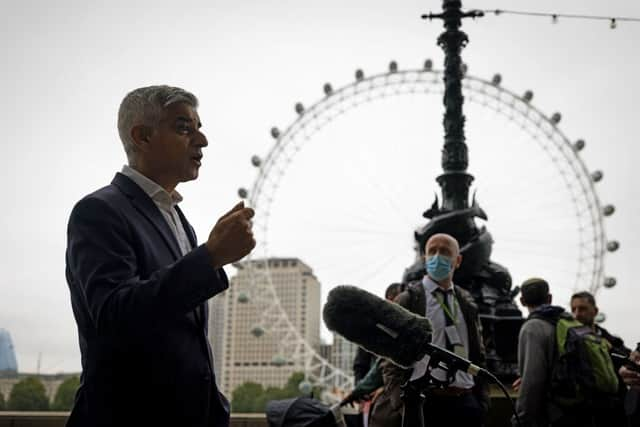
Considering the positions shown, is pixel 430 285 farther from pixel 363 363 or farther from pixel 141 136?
pixel 141 136

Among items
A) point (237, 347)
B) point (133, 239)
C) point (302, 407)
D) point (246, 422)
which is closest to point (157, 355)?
point (133, 239)

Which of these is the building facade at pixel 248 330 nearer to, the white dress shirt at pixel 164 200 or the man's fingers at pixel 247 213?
the white dress shirt at pixel 164 200

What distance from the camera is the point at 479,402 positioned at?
4.00 m

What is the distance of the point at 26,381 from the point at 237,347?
2969 cm

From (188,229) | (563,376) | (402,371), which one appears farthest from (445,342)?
(188,229)

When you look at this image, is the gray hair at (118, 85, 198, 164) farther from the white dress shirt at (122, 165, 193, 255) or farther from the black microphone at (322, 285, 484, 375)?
the black microphone at (322, 285, 484, 375)

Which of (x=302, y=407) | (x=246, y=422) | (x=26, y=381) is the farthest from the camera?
(x=26, y=381)

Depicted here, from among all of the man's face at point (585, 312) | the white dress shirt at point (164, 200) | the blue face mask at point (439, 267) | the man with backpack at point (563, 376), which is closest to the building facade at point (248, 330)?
the man's face at point (585, 312)

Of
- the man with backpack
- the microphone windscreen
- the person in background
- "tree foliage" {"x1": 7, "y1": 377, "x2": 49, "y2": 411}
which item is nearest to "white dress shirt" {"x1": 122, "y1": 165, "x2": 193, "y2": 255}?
the microphone windscreen

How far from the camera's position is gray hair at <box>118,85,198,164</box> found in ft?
7.18

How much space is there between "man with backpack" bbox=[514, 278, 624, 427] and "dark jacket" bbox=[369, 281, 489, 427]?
23.4 inches

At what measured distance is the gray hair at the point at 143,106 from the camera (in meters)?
2.19

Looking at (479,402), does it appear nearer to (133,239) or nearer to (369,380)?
(369,380)

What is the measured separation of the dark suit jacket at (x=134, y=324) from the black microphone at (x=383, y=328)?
0.77 meters
